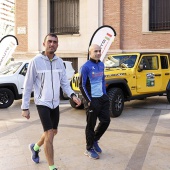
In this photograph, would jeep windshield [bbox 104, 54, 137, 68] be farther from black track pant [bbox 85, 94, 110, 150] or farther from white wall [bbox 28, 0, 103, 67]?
white wall [bbox 28, 0, 103, 67]

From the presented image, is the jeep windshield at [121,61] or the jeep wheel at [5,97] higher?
the jeep windshield at [121,61]

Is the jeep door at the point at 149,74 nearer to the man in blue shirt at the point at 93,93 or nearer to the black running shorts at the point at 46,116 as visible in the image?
the man in blue shirt at the point at 93,93

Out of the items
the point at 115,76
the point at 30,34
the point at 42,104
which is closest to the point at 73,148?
the point at 42,104

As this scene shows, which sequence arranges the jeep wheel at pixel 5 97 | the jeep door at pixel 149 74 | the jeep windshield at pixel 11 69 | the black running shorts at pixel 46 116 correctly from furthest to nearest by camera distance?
1. the jeep windshield at pixel 11 69
2. the jeep wheel at pixel 5 97
3. the jeep door at pixel 149 74
4. the black running shorts at pixel 46 116

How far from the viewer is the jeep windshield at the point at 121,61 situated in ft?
29.0

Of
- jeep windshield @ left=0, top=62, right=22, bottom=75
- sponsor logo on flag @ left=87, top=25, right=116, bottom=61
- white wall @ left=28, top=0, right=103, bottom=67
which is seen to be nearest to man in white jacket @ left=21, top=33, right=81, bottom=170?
jeep windshield @ left=0, top=62, right=22, bottom=75

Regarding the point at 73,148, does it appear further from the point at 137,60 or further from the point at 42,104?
the point at 137,60

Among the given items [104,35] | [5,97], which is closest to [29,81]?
[5,97]

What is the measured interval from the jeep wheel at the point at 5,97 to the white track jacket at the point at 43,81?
231 inches

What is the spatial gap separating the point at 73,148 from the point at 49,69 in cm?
192

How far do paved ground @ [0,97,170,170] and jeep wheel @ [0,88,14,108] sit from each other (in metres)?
0.78

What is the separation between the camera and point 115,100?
7.82 metres

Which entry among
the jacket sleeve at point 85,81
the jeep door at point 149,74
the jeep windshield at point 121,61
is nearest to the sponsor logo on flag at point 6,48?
the jeep windshield at point 121,61

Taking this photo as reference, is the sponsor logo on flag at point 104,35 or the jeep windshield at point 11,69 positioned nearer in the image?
the jeep windshield at point 11,69
